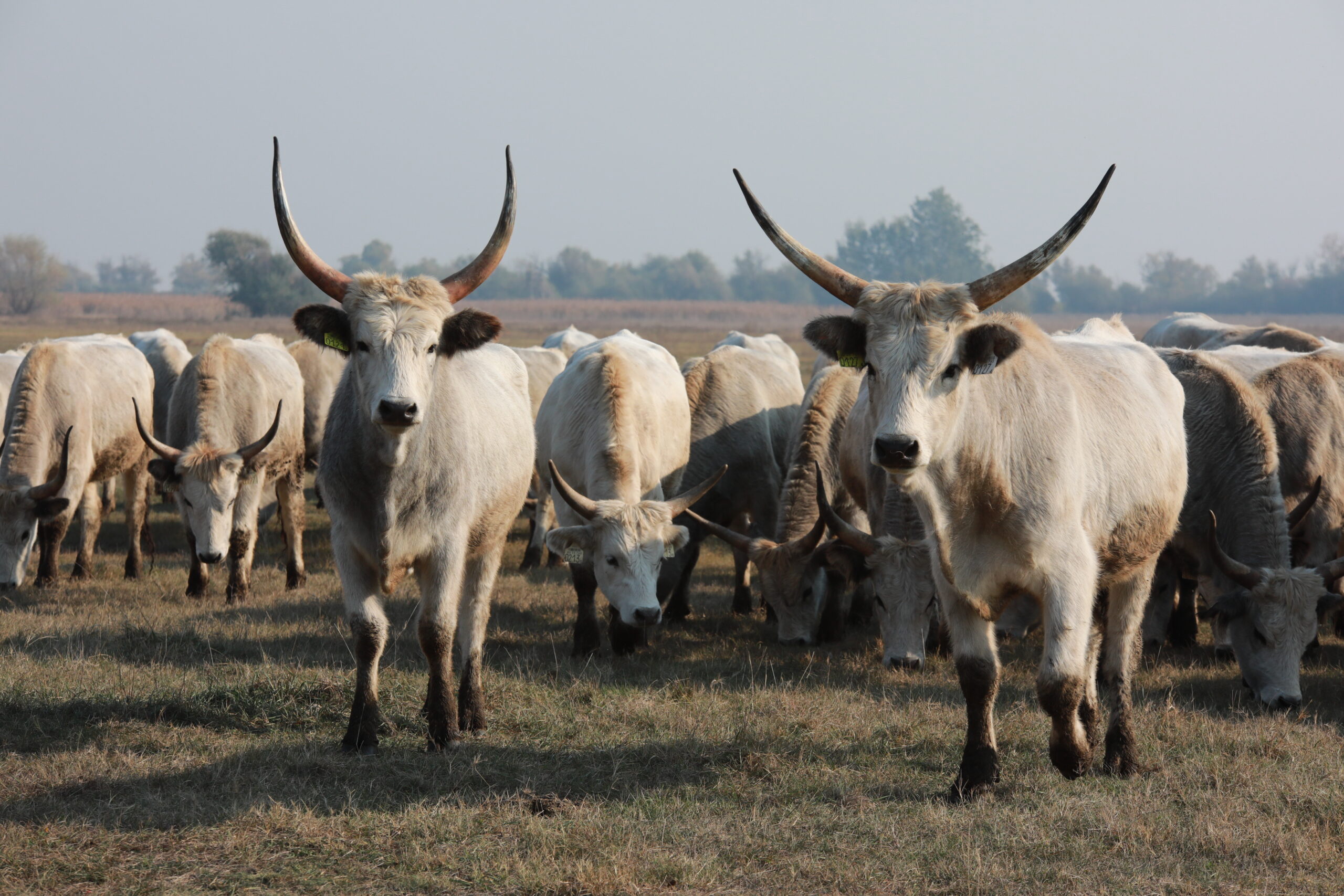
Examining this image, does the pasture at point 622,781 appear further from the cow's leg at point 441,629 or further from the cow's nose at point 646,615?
the cow's nose at point 646,615

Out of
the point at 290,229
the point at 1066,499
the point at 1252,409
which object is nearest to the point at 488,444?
the point at 290,229

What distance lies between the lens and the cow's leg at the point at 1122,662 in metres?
5.78

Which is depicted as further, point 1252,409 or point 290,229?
point 1252,409

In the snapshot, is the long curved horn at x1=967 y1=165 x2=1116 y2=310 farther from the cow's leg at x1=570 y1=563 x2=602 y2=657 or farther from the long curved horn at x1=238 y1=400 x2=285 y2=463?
the long curved horn at x1=238 y1=400 x2=285 y2=463

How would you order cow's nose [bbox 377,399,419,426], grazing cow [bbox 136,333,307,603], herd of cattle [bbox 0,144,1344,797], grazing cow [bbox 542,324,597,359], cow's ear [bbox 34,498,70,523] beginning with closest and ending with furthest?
herd of cattle [bbox 0,144,1344,797], cow's nose [bbox 377,399,419,426], grazing cow [bbox 136,333,307,603], cow's ear [bbox 34,498,70,523], grazing cow [bbox 542,324,597,359]

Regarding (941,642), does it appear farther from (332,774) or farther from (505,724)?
(332,774)

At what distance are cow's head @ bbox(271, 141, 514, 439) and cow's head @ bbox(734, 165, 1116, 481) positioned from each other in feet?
6.11

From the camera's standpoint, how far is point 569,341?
17.0 metres

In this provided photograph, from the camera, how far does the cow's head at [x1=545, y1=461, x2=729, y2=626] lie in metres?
7.56

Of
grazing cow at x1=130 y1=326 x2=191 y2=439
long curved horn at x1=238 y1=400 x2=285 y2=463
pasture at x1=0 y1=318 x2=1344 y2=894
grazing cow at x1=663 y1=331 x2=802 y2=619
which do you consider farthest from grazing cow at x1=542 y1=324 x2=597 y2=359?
pasture at x1=0 y1=318 x2=1344 y2=894

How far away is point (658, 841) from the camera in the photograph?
4.79 meters

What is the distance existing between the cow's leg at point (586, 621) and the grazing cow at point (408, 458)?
6.66 ft

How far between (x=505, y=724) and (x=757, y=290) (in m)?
164

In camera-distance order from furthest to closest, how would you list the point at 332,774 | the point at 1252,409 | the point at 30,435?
the point at 30,435, the point at 1252,409, the point at 332,774
